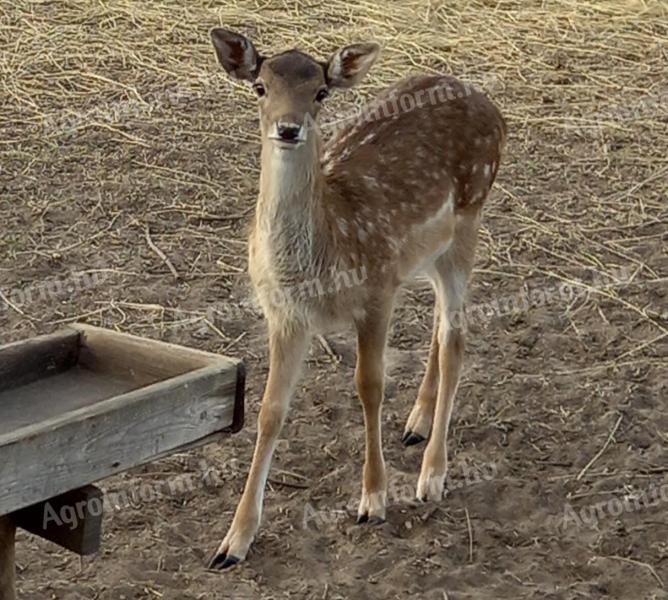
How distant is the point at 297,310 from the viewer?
4.54 meters

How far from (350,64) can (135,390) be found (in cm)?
166

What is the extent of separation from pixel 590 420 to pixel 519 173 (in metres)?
2.83

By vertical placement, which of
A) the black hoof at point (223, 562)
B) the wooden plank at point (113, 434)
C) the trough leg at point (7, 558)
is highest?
the wooden plank at point (113, 434)

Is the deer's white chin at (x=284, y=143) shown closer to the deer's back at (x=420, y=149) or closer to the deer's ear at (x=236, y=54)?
the deer's ear at (x=236, y=54)

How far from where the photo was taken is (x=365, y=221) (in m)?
4.70

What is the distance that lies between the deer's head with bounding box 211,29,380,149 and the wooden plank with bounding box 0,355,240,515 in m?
1.13

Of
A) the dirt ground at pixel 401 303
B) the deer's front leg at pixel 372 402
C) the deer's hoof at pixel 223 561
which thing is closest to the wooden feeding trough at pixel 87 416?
the dirt ground at pixel 401 303

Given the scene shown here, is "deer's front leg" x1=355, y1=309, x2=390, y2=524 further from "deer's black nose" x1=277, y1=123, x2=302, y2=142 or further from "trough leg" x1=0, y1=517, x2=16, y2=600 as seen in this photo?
"trough leg" x1=0, y1=517, x2=16, y2=600

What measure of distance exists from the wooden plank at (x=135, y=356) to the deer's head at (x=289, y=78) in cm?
91

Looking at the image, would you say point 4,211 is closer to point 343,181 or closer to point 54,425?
point 343,181

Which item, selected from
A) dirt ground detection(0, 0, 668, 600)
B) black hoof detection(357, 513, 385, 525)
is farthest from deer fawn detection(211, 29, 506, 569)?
dirt ground detection(0, 0, 668, 600)

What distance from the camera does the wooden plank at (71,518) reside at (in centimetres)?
324

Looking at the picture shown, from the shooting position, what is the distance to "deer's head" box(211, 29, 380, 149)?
13.9 feet

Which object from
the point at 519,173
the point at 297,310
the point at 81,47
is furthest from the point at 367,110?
the point at 81,47
